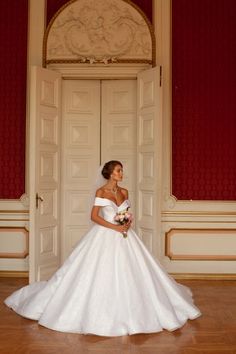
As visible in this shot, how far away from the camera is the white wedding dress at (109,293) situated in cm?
400

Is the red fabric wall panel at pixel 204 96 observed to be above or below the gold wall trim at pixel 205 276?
above

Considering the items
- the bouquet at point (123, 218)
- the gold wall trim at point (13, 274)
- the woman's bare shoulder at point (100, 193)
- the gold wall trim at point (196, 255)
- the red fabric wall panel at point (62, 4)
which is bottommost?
the gold wall trim at point (13, 274)

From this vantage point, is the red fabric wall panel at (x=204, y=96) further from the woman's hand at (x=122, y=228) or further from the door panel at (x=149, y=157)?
the woman's hand at (x=122, y=228)

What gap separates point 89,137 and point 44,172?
966 mm

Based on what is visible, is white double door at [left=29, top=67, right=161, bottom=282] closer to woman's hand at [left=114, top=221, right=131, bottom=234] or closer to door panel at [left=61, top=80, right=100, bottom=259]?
door panel at [left=61, top=80, right=100, bottom=259]

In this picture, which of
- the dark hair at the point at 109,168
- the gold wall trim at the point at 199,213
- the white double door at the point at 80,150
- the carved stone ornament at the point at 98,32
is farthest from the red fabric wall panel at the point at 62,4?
the dark hair at the point at 109,168

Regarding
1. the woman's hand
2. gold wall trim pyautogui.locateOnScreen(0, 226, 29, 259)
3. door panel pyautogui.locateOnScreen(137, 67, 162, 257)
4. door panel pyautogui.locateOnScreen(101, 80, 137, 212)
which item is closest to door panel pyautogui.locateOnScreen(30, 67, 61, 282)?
gold wall trim pyautogui.locateOnScreen(0, 226, 29, 259)

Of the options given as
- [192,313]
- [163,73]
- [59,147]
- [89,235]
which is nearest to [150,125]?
[163,73]

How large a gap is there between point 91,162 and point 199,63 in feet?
6.65

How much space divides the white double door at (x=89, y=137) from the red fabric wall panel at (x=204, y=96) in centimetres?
66

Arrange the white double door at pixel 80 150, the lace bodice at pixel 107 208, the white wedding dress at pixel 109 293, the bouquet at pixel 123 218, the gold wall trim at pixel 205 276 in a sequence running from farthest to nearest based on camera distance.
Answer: the gold wall trim at pixel 205 276 < the white double door at pixel 80 150 < the lace bodice at pixel 107 208 < the bouquet at pixel 123 218 < the white wedding dress at pixel 109 293

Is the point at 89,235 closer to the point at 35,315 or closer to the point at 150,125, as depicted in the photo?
the point at 35,315

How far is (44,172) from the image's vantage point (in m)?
6.21

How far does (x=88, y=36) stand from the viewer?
6.58m
